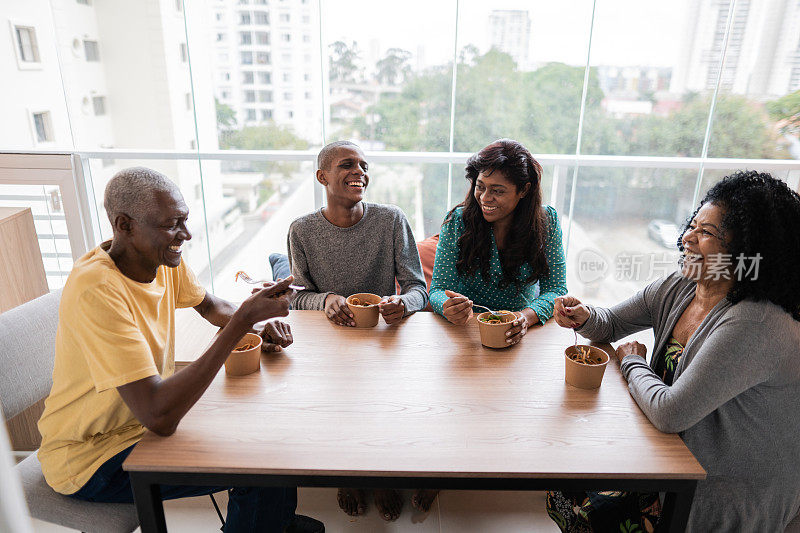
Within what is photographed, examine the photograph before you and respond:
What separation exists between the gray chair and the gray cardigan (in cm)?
135

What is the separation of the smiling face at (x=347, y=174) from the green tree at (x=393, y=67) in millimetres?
1032

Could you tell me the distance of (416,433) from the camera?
119 cm

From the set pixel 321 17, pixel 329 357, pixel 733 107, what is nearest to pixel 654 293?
pixel 329 357

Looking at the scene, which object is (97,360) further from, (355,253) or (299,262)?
(355,253)

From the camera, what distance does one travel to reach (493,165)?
1859mm

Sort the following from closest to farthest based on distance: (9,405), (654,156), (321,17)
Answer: (9,405), (321,17), (654,156)

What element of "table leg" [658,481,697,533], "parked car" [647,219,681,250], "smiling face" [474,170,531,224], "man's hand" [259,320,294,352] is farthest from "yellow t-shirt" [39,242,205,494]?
"parked car" [647,219,681,250]

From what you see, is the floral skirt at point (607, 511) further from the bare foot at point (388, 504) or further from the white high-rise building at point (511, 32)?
the white high-rise building at point (511, 32)

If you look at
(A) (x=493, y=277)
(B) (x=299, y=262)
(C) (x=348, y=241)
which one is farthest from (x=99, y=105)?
(A) (x=493, y=277)

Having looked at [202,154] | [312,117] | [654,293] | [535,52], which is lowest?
[654,293]

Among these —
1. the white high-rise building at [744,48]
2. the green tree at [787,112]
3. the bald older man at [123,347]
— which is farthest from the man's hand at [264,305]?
the green tree at [787,112]

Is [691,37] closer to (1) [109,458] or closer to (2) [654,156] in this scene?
(2) [654,156]

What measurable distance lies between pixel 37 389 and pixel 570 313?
5.05ft

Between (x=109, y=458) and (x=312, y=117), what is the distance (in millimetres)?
2055
